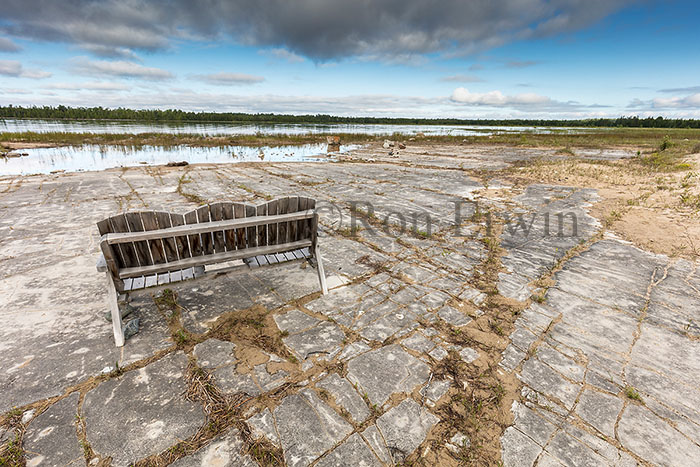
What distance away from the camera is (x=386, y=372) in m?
2.36

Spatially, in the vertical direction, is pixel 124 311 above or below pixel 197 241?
below

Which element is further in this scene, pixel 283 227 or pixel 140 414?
pixel 283 227

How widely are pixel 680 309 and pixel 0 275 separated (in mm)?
7904

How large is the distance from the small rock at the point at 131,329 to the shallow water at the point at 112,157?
45.2ft

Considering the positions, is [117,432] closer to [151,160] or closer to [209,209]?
[209,209]

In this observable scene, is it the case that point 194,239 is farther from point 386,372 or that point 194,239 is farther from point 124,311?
point 386,372

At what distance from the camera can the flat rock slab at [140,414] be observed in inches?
69.4

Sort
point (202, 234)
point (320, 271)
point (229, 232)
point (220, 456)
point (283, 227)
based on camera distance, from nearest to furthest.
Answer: point (220, 456) < point (202, 234) < point (229, 232) < point (283, 227) < point (320, 271)

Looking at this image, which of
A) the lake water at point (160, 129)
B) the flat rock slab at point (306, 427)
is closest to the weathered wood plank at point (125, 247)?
the flat rock slab at point (306, 427)

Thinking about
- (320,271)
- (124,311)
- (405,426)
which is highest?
(320,271)

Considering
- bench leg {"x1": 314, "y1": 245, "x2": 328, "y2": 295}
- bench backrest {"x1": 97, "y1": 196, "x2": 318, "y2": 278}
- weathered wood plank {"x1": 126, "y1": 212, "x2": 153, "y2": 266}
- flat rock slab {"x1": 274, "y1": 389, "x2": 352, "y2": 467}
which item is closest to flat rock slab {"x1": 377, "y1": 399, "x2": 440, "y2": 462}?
flat rock slab {"x1": 274, "y1": 389, "x2": 352, "y2": 467}

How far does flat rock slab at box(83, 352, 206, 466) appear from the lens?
5.78 ft

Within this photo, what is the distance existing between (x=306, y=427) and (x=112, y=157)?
789 inches

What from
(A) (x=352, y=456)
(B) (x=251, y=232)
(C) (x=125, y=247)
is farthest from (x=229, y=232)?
(A) (x=352, y=456)
